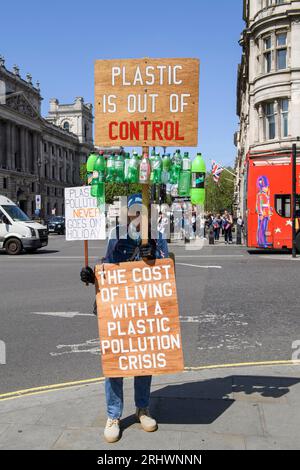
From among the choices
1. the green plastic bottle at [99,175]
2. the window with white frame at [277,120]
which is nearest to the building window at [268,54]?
the window with white frame at [277,120]

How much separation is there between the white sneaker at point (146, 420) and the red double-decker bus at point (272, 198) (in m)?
17.8

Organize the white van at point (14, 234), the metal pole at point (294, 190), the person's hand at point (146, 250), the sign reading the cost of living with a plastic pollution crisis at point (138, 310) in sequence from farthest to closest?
1. the white van at point (14, 234)
2. the metal pole at point (294, 190)
3. the sign reading the cost of living with a plastic pollution crisis at point (138, 310)
4. the person's hand at point (146, 250)

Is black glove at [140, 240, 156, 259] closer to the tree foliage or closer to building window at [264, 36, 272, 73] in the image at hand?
building window at [264, 36, 272, 73]

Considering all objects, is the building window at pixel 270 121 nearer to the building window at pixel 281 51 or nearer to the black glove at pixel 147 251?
the building window at pixel 281 51

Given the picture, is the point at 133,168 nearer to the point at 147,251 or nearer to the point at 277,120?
the point at 147,251

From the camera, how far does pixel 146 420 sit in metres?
4.09

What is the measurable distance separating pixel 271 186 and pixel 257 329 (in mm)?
14389

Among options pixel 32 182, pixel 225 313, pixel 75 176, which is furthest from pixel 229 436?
pixel 75 176

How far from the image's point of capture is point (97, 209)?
5.37 meters

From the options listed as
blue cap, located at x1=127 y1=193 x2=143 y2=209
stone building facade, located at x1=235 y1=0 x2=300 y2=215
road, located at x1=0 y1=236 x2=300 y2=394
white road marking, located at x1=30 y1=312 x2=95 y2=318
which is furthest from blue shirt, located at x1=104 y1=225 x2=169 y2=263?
stone building facade, located at x1=235 y1=0 x2=300 y2=215

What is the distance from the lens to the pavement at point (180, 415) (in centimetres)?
380

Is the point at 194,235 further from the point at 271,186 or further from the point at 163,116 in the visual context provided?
the point at 163,116

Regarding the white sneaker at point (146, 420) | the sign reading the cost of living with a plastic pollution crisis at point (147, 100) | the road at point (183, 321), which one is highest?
the sign reading the cost of living with a plastic pollution crisis at point (147, 100)

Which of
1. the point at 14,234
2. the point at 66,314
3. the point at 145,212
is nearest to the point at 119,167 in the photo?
the point at 145,212
